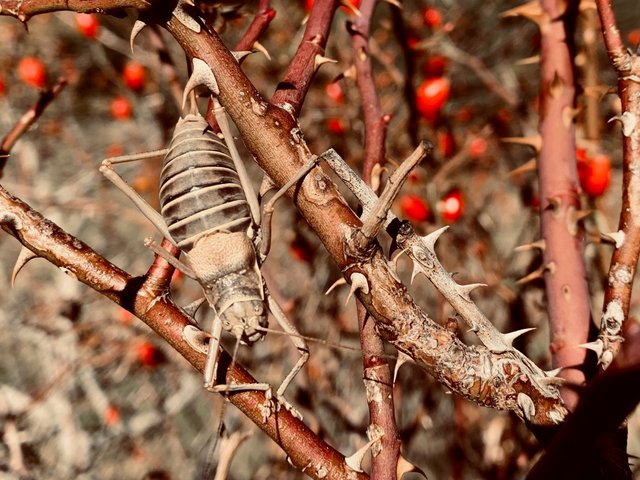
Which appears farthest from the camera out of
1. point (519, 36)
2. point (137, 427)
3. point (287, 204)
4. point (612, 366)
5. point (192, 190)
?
point (519, 36)

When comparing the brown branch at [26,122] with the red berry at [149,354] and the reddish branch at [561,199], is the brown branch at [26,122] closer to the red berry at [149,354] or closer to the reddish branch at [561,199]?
the reddish branch at [561,199]

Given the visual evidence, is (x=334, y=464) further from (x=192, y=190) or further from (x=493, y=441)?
(x=493, y=441)

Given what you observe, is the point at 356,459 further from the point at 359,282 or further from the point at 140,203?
the point at 140,203

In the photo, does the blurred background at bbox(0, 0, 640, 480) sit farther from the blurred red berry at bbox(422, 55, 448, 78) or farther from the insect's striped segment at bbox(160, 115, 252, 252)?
the insect's striped segment at bbox(160, 115, 252, 252)

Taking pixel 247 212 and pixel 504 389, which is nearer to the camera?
pixel 504 389

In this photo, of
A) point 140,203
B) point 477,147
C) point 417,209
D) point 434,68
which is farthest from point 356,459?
point 477,147

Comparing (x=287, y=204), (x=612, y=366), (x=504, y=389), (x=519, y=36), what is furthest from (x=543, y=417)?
(x=519, y=36)

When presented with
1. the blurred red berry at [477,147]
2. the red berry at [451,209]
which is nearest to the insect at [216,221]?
the red berry at [451,209]
